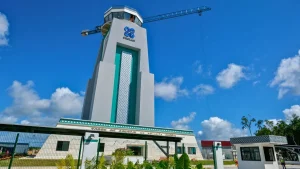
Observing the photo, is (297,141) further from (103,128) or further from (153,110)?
(103,128)

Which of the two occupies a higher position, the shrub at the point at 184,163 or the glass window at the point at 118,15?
the glass window at the point at 118,15

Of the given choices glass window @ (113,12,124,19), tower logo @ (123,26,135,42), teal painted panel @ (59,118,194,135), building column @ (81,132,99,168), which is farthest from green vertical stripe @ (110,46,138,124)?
building column @ (81,132,99,168)

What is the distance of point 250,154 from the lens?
61.9 ft

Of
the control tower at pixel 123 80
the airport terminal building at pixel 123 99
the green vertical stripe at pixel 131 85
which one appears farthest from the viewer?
the green vertical stripe at pixel 131 85

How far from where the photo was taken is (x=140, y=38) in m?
37.3

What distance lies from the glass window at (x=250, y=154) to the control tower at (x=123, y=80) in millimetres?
15367

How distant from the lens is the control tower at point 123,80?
97.2ft

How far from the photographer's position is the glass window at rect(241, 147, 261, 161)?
18273mm

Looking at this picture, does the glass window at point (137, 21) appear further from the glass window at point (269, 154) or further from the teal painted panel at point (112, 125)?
the glass window at point (269, 154)

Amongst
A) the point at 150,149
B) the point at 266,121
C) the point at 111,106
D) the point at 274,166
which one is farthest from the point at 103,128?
the point at 266,121

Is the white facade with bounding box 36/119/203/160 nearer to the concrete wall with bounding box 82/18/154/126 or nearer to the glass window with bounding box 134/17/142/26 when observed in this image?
the concrete wall with bounding box 82/18/154/126

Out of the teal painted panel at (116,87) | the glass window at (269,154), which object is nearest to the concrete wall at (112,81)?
the teal painted panel at (116,87)

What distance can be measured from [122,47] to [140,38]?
14.0ft

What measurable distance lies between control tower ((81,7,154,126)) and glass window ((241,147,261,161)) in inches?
605
